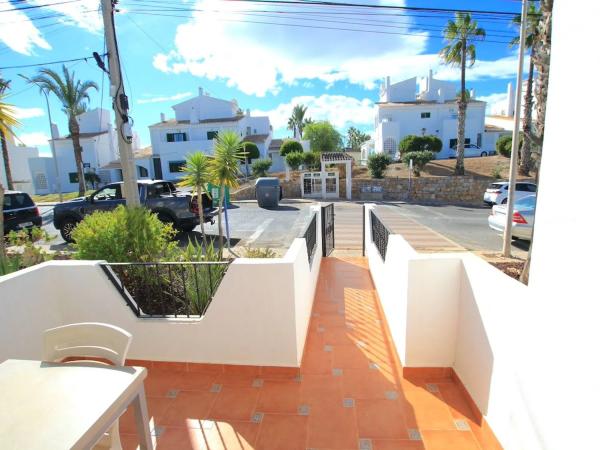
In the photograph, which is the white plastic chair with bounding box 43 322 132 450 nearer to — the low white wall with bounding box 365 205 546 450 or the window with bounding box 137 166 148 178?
the low white wall with bounding box 365 205 546 450

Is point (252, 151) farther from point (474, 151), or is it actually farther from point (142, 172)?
point (474, 151)

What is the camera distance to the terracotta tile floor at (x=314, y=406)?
2199mm

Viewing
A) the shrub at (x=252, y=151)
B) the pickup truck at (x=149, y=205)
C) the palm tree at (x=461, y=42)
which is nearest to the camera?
the pickup truck at (x=149, y=205)

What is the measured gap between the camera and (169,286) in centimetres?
364

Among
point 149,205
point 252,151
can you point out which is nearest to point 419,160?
point 252,151

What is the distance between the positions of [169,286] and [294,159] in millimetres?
22784

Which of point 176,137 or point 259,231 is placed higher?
point 176,137

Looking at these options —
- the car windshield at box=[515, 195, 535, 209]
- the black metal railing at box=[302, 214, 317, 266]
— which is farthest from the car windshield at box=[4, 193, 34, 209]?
the car windshield at box=[515, 195, 535, 209]

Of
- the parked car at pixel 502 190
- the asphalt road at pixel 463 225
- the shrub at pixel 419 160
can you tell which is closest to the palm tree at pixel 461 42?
the shrub at pixel 419 160

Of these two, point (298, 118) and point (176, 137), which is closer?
point (176, 137)

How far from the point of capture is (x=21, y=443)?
3.82ft

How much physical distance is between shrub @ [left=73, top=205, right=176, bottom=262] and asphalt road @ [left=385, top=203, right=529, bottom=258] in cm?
834

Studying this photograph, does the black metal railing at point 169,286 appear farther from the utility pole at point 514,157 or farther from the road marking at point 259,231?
the utility pole at point 514,157

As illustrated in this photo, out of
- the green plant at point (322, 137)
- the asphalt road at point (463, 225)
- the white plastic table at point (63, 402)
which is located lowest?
the asphalt road at point (463, 225)
